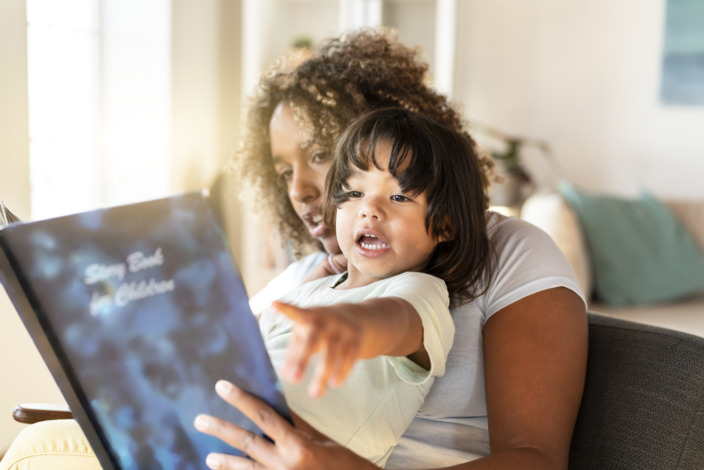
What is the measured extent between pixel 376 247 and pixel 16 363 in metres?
0.98

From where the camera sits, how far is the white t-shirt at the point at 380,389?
0.83m

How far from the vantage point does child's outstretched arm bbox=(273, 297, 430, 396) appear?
0.54 m

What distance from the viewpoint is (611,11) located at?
4336 millimetres

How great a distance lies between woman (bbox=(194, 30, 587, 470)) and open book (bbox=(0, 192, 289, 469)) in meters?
0.04

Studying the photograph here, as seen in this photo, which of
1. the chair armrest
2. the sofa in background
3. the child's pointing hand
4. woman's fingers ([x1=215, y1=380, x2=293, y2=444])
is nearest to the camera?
the child's pointing hand

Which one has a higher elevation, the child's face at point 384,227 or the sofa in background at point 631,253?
the child's face at point 384,227

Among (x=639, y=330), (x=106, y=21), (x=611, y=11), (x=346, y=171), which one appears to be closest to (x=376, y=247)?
(x=346, y=171)

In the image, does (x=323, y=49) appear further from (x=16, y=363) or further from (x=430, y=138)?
(x=16, y=363)

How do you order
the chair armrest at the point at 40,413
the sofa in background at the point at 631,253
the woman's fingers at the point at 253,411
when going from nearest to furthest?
the woman's fingers at the point at 253,411, the chair armrest at the point at 40,413, the sofa in background at the point at 631,253

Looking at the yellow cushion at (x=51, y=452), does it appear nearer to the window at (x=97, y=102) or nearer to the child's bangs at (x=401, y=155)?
the child's bangs at (x=401, y=155)

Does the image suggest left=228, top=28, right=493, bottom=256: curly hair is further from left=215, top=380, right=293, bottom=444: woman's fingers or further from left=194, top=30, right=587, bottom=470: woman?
left=215, top=380, right=293, bottom=444: woman's fingers

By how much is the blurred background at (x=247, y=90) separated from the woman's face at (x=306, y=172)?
0.49m

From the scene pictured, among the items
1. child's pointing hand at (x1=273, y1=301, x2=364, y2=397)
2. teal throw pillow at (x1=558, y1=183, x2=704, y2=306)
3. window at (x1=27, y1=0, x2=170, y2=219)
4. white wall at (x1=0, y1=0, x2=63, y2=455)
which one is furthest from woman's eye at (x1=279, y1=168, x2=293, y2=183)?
teal throw pillow at (x1=558, y1=183, x2=704, y2=306)

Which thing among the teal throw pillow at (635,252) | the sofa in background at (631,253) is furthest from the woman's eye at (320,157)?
Answer: the teal throw pillow at (635,252)
